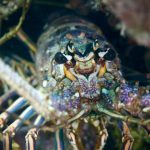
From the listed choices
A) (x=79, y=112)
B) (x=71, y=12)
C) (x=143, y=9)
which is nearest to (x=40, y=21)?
(x=71, y=12)

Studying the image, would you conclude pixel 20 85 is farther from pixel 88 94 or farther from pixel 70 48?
pixel 70 48

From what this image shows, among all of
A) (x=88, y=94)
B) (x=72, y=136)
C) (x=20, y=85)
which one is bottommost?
(x=72, y=136)

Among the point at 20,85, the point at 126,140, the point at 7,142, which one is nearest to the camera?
the point at 20,85

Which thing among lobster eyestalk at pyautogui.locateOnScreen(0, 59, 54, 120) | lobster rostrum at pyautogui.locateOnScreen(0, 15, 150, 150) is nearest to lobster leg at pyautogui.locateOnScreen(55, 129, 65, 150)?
lobster rostrum at pyautogui.locateOnScreen(0, 15, 150, 150)

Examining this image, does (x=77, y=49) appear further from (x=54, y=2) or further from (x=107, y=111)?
(x=54, y=2)

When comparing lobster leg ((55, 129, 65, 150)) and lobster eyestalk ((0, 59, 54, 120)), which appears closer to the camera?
lobster eyestalk ((0, 59, 54, 120))

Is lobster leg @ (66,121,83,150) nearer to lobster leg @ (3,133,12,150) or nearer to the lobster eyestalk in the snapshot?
lobster leg @ (3,133,12,150)

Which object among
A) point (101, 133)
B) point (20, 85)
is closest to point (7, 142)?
point (101, 133)

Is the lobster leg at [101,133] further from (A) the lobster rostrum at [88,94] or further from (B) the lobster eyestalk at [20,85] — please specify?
(B) the lobster eyestalk at [20,85]
